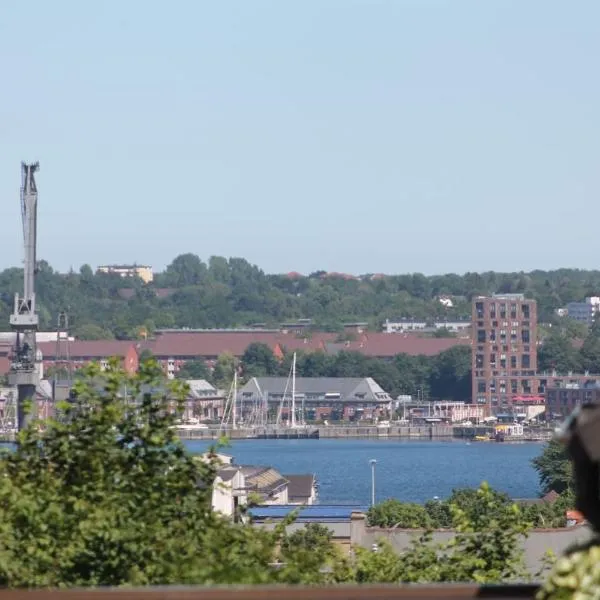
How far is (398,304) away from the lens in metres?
118

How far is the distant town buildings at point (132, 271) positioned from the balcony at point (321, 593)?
12155cm

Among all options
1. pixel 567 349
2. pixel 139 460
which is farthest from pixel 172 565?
pixel 567 349

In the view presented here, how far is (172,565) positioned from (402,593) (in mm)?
864

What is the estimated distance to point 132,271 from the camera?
130 metres

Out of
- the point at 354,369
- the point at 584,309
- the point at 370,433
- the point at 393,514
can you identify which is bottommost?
the point at 370,433

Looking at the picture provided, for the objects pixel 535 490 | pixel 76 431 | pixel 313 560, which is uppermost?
pixel 76 431

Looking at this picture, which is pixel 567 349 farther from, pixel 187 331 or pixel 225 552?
pixel 225 552

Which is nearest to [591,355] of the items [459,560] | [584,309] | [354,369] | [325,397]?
Result: [354,369]

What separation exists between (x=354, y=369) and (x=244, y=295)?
25041 mm

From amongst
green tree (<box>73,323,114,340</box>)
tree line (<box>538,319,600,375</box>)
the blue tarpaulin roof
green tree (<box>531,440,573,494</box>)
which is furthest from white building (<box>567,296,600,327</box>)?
the blue tarpaulin roof

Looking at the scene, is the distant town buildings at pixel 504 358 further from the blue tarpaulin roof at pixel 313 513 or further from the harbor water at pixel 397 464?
the blue tarpaulin roof at pixel 313 513

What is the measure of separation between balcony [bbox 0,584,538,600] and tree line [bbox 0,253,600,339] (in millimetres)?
96448

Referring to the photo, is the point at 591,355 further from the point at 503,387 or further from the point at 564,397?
the point at 564,397

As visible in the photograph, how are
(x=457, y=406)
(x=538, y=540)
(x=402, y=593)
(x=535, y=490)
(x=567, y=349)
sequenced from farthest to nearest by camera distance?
(x=567, y=349)
(x=457, y=406)
(x=535, y=490)
(x=538, y=540)
(x=402, y=593)
